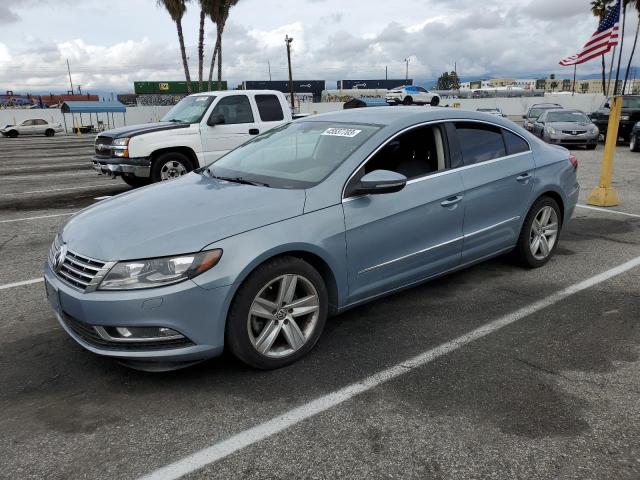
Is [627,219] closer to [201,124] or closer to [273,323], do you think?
[273,323]

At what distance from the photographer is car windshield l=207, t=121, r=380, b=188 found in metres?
3.86

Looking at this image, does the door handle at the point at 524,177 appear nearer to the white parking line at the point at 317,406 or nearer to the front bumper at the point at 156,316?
the white parking line at the point at 317,406

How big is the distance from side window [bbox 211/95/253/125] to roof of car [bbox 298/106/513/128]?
18.5 feet

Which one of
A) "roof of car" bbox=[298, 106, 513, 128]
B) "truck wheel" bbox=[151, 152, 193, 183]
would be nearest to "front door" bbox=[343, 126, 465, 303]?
"roof of car" bbox=[298, 106, 513, 128]

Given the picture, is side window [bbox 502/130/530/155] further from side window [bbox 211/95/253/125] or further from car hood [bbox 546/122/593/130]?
car hood [bbox 546/122/593/130]

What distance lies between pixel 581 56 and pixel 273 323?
957cm

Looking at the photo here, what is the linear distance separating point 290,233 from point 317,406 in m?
1.01

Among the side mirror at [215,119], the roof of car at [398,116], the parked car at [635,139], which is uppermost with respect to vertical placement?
the roof of car at [398,116]

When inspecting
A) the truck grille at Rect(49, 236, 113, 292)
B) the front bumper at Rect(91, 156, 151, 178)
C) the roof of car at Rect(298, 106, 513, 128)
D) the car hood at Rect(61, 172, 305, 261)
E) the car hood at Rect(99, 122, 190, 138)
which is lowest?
the front bumper at Rect(91, 156, 151, 178)

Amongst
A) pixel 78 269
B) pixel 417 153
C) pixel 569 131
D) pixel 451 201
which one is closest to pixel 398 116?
pixel 417 153

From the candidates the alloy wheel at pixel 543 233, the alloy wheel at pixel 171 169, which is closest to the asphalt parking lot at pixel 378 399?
the alloy wheel at pixel 543 233

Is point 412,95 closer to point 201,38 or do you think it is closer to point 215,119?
point 201,38

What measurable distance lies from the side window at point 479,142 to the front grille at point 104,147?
23.4ft

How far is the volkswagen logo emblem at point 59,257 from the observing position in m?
3.31
